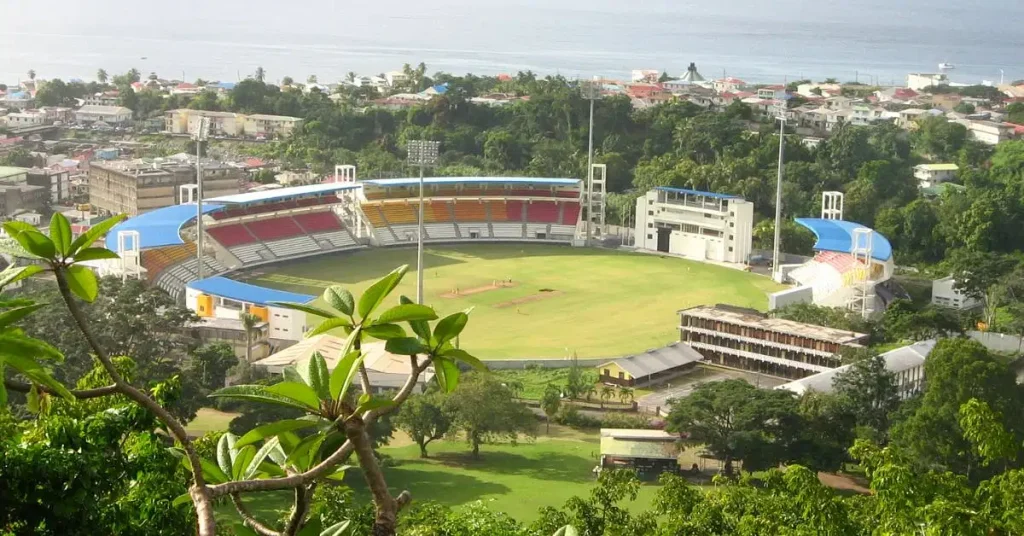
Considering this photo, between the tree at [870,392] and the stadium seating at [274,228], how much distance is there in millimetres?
13996

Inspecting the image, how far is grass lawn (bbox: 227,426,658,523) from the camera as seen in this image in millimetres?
13656

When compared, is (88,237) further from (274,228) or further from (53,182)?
(53,182)

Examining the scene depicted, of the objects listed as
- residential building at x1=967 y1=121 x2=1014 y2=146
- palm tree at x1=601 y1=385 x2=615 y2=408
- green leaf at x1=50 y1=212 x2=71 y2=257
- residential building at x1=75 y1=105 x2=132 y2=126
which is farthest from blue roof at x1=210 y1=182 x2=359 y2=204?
green leaf at x1=50 y1=212 x2=71 y2=257

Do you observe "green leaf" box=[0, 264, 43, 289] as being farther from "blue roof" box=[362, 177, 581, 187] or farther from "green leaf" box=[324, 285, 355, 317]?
"blue roof" box=[362, 177, 581, 187]

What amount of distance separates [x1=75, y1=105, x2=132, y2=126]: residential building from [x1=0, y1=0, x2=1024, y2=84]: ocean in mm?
28433

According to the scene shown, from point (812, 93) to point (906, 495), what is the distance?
46998 mm

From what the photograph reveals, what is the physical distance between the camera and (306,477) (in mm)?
3357

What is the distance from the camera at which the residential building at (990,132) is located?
1601 inches

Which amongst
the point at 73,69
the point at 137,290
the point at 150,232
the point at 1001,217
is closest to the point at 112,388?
the point at 137,290

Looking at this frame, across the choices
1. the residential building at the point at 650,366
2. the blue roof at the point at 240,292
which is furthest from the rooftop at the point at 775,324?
the blue roof at the point at 240,292

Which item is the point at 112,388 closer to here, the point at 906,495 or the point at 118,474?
the point at 118,474

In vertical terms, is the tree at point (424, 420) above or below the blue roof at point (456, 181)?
below

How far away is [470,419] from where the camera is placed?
15.5m

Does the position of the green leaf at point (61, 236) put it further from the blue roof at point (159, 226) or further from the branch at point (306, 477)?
the blue roof at point (159, 226)
